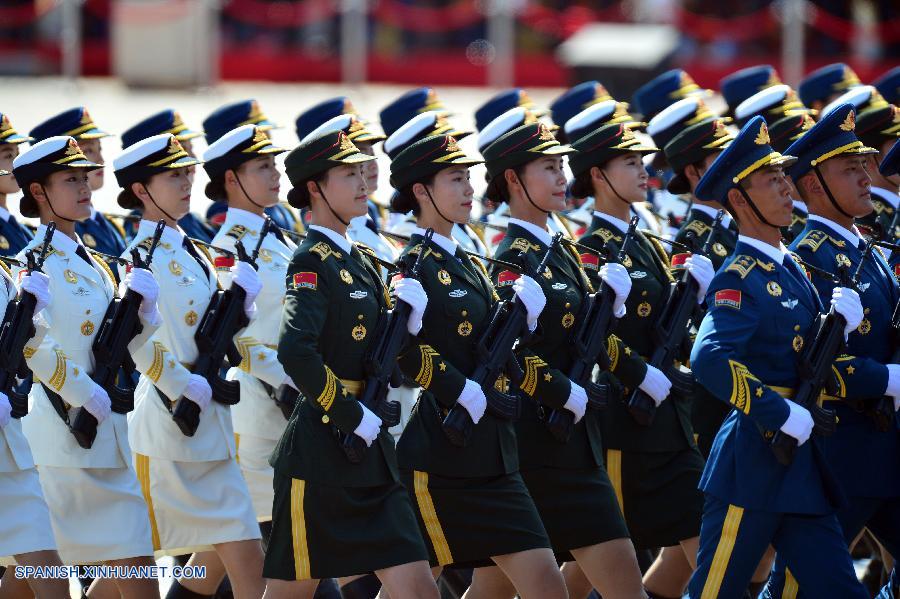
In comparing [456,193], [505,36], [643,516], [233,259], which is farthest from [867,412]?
[505,36]

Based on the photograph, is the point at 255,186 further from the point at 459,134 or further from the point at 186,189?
the point at 459,134

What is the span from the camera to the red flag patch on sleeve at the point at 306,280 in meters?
5.43

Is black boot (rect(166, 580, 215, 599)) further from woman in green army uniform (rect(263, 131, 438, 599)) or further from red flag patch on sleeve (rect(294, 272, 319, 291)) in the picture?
red flag patch on sleeve (rect(294, 272, 319, 291))

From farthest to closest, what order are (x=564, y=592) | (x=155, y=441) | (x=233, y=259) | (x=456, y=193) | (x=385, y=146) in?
(x=385, y=146) → (x=233, y=259) → (x=155, y=441) → (x=456, y=193) → (x=564, y=592)

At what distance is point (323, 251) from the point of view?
5.53m

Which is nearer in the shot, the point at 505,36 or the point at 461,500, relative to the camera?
the point at 461,500

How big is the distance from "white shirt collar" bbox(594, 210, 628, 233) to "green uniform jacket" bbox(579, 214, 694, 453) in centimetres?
1

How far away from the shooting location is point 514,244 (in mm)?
6199

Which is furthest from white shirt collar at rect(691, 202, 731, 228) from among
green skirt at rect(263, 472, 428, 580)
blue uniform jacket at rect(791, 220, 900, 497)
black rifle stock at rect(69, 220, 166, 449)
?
green skirt at rect(263, 472, 428, 580)

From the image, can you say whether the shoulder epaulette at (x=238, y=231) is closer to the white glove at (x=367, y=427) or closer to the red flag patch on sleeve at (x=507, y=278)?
the red flag patch on sleeve at (x=507, y=278)

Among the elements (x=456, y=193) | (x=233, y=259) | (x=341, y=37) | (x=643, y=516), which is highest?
(x=456, y=193)

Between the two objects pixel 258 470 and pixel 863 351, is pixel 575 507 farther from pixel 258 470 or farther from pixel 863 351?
pixel 258 470

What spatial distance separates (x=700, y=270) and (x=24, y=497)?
95.0 inches

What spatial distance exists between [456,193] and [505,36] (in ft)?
48.2
